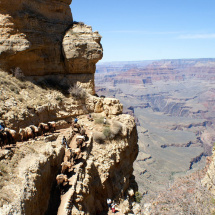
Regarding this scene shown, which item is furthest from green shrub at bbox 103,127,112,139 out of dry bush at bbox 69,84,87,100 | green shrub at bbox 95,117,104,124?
dry bush at bbox 69,84,87,100

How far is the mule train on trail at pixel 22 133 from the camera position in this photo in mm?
12141

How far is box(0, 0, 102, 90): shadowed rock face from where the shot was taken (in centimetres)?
1784

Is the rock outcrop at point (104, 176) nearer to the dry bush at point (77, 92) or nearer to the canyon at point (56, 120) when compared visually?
the canyon at point (56, 120)

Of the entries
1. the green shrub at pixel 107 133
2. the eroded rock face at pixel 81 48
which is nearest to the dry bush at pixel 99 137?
the green shrub at pixel 107 133

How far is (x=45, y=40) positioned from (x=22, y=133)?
1032cm

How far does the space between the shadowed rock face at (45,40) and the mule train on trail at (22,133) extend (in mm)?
6634

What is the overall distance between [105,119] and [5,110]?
8503 millimetres

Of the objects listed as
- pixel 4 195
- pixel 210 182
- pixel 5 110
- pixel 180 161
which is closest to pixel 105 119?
pixel 5 110

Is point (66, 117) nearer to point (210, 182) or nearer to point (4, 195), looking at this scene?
point (4, 195)

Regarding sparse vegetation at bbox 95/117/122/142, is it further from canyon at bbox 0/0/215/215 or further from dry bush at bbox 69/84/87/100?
dry bush at bbox 69/84/87/100

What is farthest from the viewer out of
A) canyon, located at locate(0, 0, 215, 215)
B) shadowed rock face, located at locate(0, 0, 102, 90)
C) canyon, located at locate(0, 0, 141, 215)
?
shadowed rock face, located at locate(0, 0, 102, 90)

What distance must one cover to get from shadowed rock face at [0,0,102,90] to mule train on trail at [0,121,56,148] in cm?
663

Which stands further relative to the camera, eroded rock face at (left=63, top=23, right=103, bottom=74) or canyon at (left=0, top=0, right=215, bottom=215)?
eroded rock face at (left=63, top=23, right=103, bottom=74)

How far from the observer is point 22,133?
1369cm
